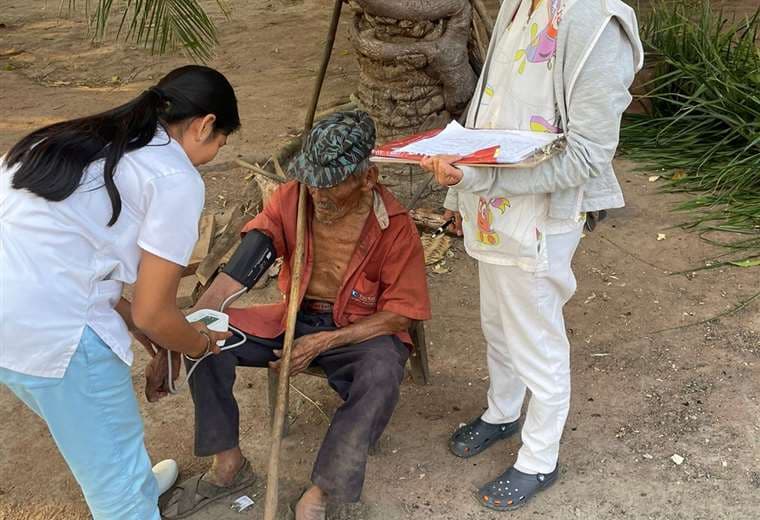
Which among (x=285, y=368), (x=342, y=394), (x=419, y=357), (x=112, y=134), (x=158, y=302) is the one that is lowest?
(x=419, y=357)

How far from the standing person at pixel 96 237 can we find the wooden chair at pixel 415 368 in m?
0.72

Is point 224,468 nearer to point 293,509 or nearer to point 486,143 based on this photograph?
point 293,509

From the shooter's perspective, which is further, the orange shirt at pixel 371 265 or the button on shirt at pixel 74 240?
the orange shirt at pixel 371 265

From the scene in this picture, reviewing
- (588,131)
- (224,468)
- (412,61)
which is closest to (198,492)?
(224,468)

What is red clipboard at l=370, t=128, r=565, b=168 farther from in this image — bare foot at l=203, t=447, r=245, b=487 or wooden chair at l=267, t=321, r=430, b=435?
bare foot at l=203, t=447, r=245, b=487

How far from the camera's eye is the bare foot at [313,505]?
94.5 inches

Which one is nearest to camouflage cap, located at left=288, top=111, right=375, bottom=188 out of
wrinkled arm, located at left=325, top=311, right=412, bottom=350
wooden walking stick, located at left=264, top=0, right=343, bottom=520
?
wooden walking stick, located at left=264, top=0, right=343, bottom=520

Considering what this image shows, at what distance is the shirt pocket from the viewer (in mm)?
2543

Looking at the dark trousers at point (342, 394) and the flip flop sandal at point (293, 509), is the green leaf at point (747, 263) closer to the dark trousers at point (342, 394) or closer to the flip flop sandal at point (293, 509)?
the dark trousers at point (342, 394)

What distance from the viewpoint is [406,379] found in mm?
3201

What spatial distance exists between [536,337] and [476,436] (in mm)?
611

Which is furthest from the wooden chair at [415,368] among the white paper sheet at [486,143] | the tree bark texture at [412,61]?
the tree bark texture at [412,61]


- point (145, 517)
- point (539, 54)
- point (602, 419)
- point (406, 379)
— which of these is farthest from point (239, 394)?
point (539, 54)

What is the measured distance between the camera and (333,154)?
7.42 ft
